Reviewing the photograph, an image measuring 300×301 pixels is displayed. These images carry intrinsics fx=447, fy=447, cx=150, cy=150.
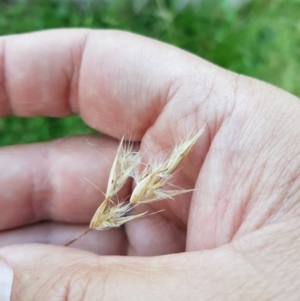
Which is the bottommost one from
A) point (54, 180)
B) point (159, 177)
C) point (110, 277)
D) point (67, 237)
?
point (67, 237)

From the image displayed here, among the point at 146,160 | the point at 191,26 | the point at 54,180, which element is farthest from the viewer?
the point at 191,26

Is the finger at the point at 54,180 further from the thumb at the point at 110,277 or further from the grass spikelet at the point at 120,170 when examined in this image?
the thumb at the point at 110,277

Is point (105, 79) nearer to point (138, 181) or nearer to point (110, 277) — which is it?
point (138, 181)

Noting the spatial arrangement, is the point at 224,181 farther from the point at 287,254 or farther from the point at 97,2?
A: the point at 97,2

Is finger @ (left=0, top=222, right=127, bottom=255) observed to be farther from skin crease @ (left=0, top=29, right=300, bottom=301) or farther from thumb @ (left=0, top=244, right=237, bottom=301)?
thumb @ (left=0, top=244, right=237, bottom=301)

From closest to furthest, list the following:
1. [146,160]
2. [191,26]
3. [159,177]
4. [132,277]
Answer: [132,277] < [159,177] < [146,160] < [191,26]

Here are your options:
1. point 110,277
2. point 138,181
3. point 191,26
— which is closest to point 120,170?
point 138,181
